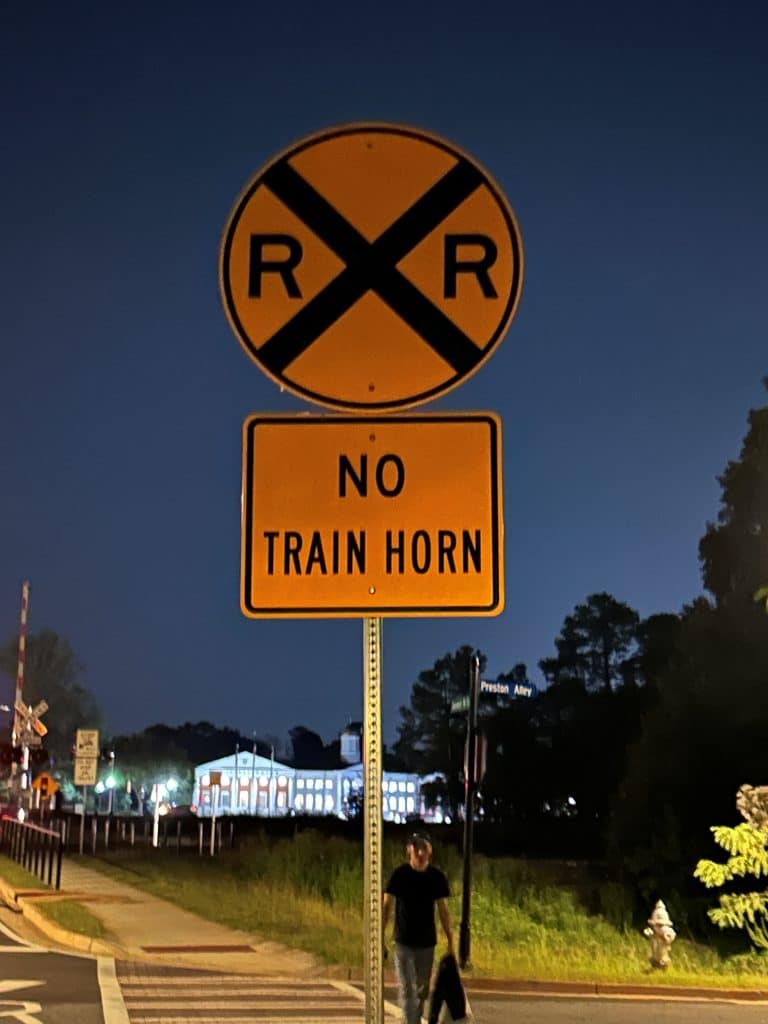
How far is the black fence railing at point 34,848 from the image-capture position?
23.0 meters

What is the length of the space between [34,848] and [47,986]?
1472cm

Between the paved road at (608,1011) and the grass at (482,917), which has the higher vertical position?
the grass at (482,917)

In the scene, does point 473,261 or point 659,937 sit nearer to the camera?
point 473,261

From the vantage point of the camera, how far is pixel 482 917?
57.5 feet

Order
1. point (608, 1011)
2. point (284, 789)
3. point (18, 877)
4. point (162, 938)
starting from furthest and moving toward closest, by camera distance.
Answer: point (284, 789) < point (18, 877) < point (162, 938) < point (608, 1011)

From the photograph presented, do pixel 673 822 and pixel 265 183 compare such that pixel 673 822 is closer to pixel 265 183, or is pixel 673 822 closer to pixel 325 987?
pixel 325 987

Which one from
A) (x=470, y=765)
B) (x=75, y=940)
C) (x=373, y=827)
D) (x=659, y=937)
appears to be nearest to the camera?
(x=373, y=827)

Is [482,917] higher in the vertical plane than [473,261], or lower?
lower

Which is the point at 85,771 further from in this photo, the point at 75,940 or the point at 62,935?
the point at 75,940

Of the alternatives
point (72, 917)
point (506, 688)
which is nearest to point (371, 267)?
point (506, 688)

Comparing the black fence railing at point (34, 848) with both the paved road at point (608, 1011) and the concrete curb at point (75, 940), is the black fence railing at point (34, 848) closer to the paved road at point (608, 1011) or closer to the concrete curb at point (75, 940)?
the concrete curb at point (75, 940)

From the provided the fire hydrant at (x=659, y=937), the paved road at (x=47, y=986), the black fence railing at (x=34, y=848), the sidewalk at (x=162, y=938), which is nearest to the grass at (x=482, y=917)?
the fire hydrant at (x=659, y=937)

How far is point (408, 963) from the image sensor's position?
328 inches

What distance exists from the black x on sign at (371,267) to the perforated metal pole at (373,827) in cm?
59
